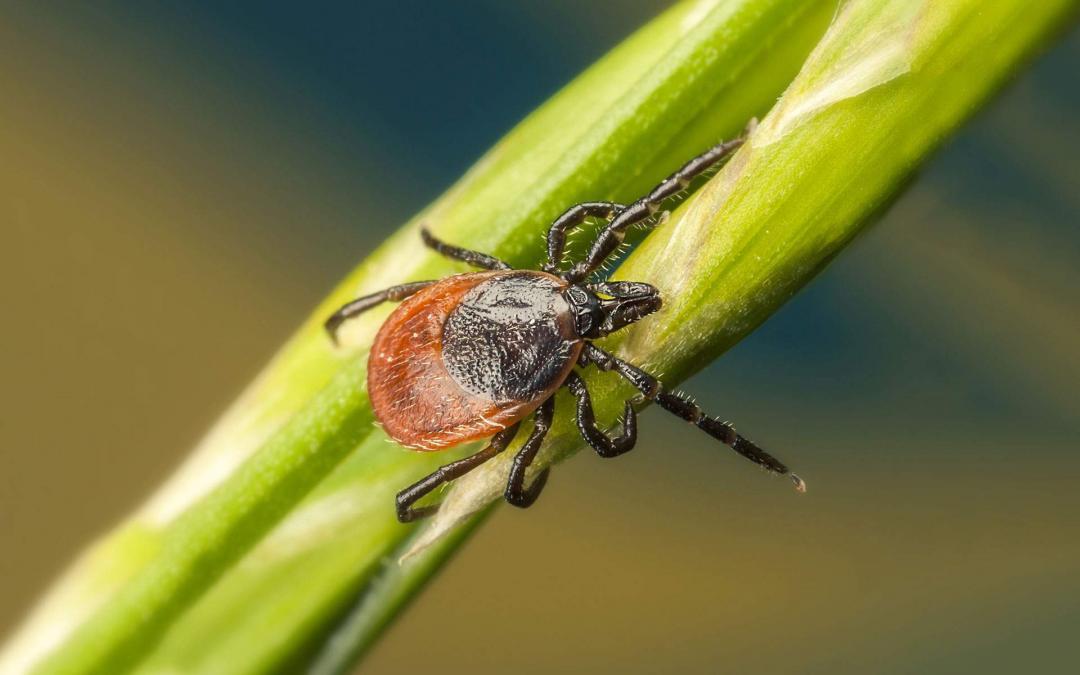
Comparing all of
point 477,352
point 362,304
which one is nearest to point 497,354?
point 477,352

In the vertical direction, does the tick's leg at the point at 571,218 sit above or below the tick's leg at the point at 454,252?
above

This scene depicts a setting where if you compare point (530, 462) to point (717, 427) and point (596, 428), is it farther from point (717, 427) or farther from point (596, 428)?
point (717, 427)

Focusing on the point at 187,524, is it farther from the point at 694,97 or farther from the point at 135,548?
the point at 694,97

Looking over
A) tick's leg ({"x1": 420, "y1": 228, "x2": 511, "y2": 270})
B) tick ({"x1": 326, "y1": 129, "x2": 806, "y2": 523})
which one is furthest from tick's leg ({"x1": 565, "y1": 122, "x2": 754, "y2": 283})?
tick's leg ({"x1": 420, "y1": 228, "x2": 511, "y2": 270})

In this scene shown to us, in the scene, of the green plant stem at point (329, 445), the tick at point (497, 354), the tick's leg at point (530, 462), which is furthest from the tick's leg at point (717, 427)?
the green plant stem at point (329, 445)

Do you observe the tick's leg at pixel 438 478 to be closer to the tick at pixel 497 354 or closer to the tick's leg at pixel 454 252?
the tick at pixel 497 354

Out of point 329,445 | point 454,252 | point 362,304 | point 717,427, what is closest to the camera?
point 329,445

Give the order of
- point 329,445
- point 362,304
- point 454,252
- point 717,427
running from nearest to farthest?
point 329,445 → point 454,252 → point 362,304 → point 717,427

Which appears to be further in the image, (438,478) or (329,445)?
(438,478)
